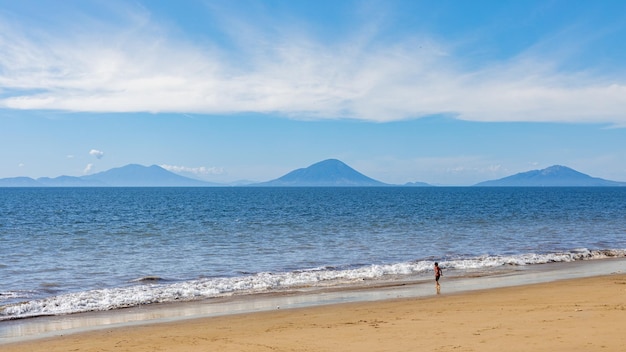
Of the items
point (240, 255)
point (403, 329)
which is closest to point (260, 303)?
point (403, 329)

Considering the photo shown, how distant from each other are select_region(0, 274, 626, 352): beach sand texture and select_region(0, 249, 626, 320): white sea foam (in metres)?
4.83

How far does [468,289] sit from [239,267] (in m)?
12.8

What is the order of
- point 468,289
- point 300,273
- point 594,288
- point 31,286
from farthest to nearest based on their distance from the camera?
point 300,273 → point 31,286 → point 468,289 → point 594,288

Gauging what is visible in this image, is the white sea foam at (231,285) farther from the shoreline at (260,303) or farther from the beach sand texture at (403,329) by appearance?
the beach sand texture at (403,329)

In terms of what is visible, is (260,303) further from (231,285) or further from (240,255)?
(240,255)

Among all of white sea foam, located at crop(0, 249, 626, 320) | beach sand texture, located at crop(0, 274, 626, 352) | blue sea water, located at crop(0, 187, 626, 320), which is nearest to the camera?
beach sand texture, located at crop(0, 274, 626, 352)

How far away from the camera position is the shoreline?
1773 centimetres

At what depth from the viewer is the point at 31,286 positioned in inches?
1002

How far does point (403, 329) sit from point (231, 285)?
11638mm

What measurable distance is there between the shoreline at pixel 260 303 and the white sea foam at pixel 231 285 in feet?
3.46

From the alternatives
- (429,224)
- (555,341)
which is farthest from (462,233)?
(555,341)

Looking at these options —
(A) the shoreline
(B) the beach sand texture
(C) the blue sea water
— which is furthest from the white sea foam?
(B) the beach sand texture

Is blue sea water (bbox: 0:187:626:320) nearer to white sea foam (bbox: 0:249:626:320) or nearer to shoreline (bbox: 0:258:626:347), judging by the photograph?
white sea foam (bbox: 0:249:626:320)

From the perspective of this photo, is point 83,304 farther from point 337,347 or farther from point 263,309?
point 337,347
